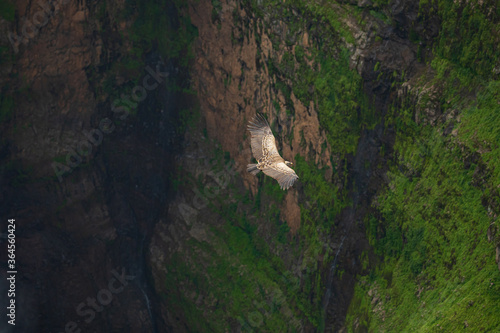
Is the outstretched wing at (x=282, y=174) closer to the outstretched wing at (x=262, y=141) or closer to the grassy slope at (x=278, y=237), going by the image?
the outstretched wing at (x=262, y=141)

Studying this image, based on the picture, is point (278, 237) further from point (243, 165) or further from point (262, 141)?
point (262, 141)

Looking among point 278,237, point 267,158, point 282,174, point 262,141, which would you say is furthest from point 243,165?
point 282,174

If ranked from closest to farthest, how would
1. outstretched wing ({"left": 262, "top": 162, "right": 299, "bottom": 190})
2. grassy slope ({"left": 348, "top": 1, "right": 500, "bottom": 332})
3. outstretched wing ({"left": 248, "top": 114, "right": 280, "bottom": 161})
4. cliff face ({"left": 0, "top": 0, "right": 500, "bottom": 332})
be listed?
1. grassy slope ({"left": 348, "top": 1, "right": 500, "bottom": 332})
2. outstretched wing ({"left": 262, "top": 162, "right": 299, "bottom": 190})
3. cliff face ({"left": 0, "top": 0, "right": 500, "bottom": 332})
4. outstretched wing ({"left": 248, "top": 114, "right": 280, "bottom": 161})

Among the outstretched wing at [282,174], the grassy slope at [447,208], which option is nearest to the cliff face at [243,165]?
the grassy slope at [447,208]

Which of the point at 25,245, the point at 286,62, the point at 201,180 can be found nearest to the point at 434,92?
the point at 286,62

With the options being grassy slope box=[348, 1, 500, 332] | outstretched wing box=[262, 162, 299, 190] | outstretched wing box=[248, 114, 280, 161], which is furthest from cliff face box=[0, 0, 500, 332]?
outstretched wing box=[262, 162, 299, 190]

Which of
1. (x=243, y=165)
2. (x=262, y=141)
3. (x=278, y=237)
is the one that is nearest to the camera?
(x=262, y=141)

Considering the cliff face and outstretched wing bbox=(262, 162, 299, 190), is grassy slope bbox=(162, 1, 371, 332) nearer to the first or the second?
the cliff face
